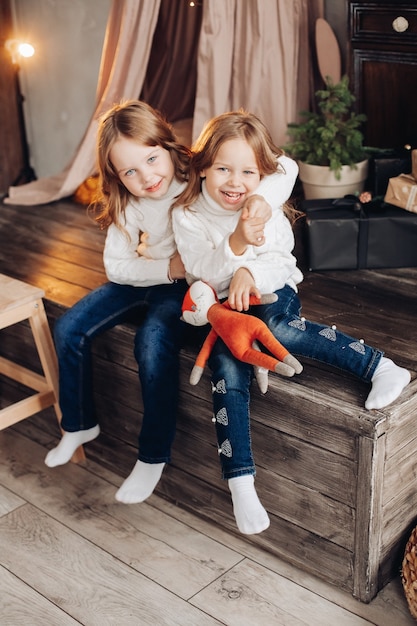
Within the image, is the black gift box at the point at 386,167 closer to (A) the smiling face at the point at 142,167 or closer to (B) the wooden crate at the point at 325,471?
(A) the smiling face at the point at 142,167

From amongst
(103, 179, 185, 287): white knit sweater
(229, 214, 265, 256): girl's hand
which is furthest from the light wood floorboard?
(229, 214, 265, 256): girl's hand

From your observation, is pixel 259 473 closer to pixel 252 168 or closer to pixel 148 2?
pixel 252 168

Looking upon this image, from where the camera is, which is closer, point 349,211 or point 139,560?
point 139,560

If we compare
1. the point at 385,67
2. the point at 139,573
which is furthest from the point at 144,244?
the point at 385,67

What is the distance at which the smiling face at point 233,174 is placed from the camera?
6.32ft

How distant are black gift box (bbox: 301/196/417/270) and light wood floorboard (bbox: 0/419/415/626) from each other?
3.00 ft

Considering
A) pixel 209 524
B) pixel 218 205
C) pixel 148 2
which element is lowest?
pixel 209 524

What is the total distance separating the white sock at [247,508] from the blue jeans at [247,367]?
2cm

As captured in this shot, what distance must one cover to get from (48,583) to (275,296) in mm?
900

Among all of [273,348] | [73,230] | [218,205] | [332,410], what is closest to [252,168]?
[218,205]

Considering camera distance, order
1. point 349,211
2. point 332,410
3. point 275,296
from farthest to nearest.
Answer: point 349,211
point 275,296
point 332,410

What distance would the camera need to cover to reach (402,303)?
233cm

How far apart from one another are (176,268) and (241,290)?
11.6 inches

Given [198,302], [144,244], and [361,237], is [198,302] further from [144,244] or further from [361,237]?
[361,237]
